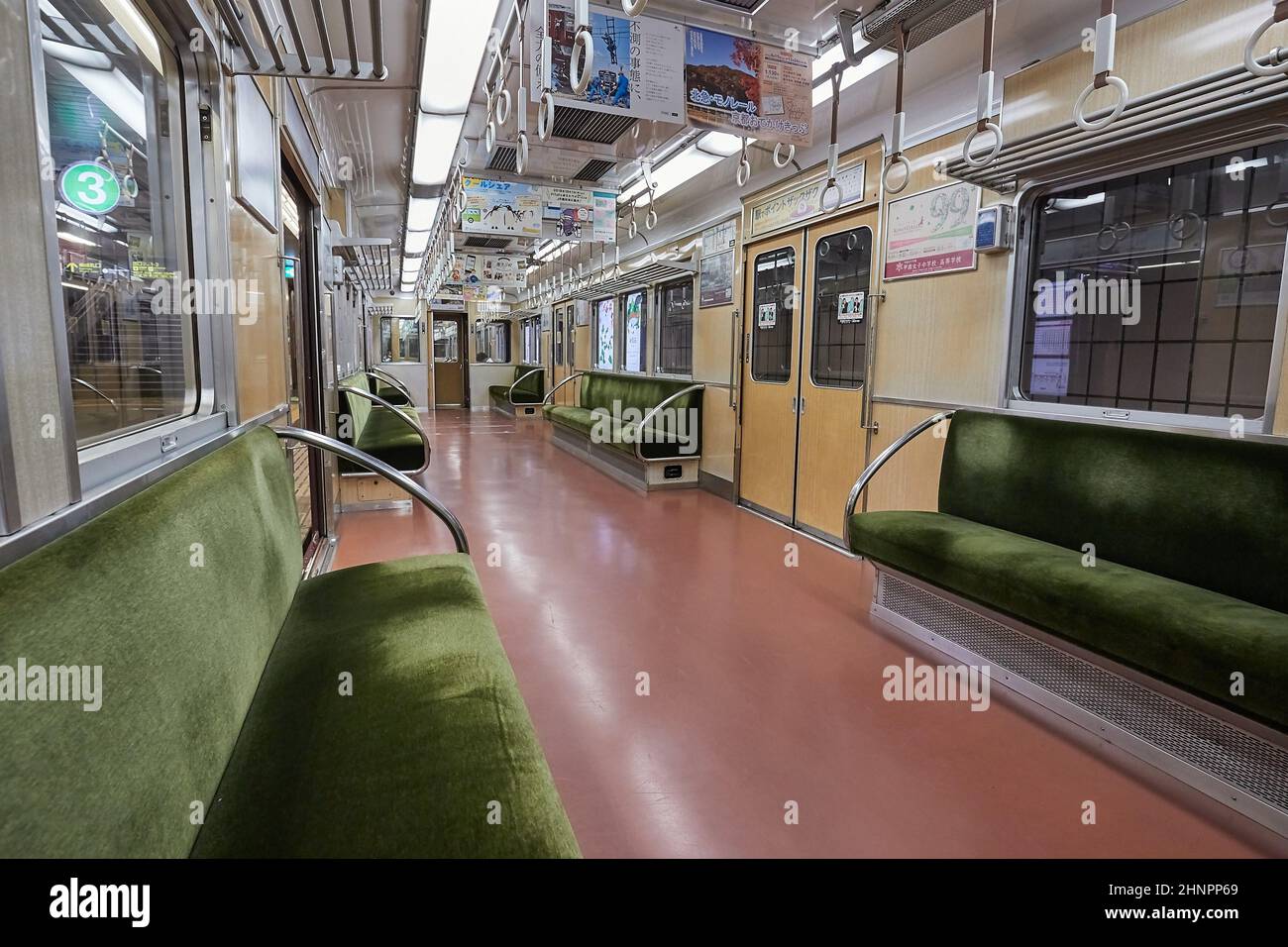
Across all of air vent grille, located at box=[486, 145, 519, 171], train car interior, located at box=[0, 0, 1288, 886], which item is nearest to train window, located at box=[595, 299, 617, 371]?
air vent grille, located at box=[486, 145, 519, 171]

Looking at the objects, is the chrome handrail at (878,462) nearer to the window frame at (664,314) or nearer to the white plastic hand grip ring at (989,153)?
the white plastic hand grip ring at (989,153)

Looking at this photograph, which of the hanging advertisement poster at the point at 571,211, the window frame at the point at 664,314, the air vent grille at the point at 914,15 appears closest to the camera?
the air vent grille at the point at 914,15

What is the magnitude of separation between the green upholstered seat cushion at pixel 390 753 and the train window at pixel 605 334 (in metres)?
8.27

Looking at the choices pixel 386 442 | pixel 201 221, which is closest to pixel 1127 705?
pixel 201 221

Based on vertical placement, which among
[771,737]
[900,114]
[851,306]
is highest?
[900,114]

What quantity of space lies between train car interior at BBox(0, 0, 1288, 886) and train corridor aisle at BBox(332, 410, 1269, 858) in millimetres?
18

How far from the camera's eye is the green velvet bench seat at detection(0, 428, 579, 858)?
31.0 inches

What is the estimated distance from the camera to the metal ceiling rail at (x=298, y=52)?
1854 mm

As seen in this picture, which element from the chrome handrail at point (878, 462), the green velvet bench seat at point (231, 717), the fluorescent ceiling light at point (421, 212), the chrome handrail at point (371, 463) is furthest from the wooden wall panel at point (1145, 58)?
the fluorescent ceiling light at point (421, 212)

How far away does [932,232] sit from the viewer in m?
3.94

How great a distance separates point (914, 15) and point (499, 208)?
4.05 meters

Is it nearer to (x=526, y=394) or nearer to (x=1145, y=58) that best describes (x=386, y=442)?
(x=1145, y=58)
